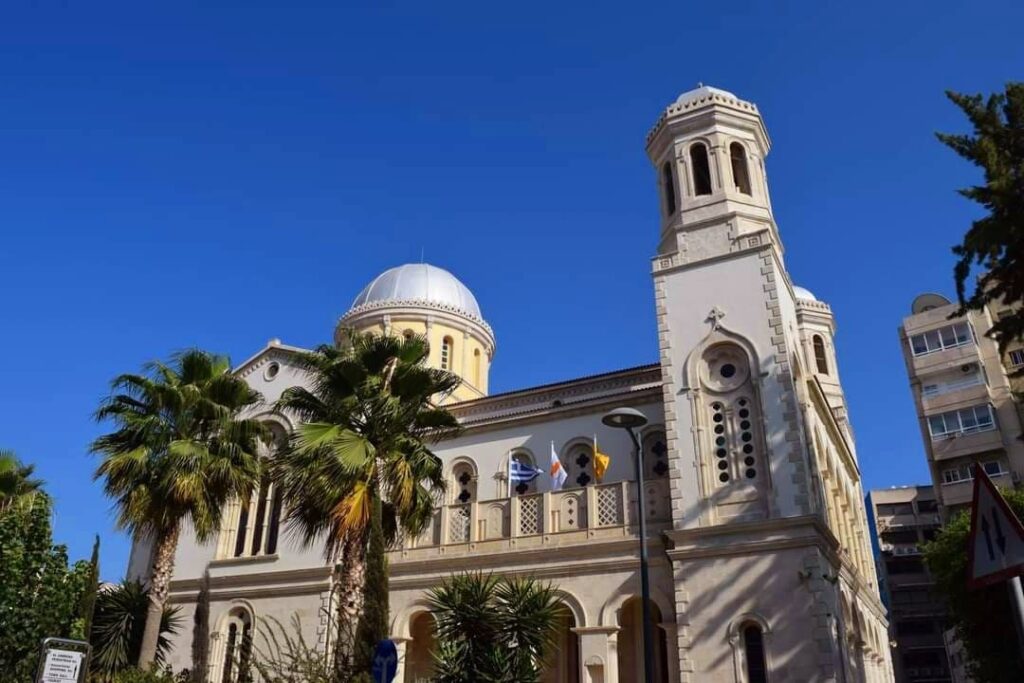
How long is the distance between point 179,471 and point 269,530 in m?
8.60

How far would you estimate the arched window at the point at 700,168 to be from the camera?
84.6 ft

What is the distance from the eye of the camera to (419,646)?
24.9 m

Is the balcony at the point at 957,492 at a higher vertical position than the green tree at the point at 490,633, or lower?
higher

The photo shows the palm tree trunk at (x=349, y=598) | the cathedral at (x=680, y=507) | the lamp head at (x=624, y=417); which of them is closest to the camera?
the lamp head at (x=624, y=417)

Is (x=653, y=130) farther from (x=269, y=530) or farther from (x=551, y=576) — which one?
(x=269, y=530)

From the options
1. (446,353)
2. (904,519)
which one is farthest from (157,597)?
(904,519)

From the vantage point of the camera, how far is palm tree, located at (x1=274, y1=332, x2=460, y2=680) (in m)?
16.6

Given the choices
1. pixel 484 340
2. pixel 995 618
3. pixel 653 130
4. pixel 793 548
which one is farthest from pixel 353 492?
pixel 484 340

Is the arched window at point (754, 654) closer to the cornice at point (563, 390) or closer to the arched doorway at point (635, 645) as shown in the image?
the arched doorway at point (635, 645)

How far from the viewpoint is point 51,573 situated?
1652cm

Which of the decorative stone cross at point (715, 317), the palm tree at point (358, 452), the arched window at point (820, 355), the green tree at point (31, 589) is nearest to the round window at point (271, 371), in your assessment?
the palm tree at point (358, 452)

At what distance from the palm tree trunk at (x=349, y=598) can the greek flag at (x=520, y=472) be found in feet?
26.5

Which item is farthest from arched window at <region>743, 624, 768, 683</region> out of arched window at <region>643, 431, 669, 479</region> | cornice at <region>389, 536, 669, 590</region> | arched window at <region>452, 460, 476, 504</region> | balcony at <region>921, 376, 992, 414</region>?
balcony at <region>921, 376, 992, 414</region>

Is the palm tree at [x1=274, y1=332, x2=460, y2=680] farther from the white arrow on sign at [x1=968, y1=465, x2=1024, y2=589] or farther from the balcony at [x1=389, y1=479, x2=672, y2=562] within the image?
the white arrow on sign at [x1=968, y1=465, x2=1024, y2=589]
